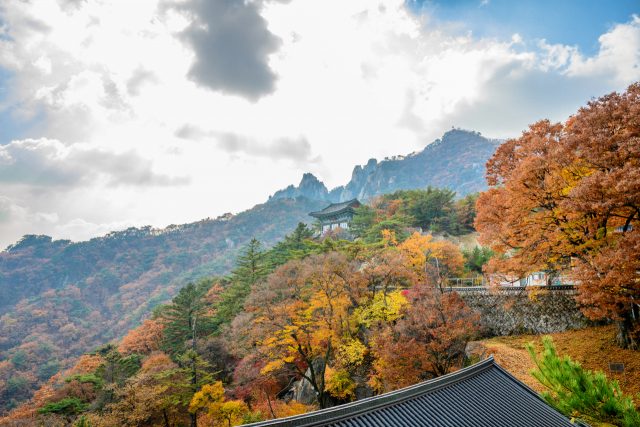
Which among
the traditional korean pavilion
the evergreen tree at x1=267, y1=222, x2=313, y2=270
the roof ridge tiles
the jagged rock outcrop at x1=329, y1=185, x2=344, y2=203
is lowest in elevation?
the roof ridge tiles

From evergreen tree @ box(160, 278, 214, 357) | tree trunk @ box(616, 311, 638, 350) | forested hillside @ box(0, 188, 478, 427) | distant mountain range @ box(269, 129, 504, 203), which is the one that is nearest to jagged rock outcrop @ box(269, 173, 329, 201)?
distant mountain range @ box(269, 129, 504, 203)

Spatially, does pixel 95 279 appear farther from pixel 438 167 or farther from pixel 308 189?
pixel 438 167

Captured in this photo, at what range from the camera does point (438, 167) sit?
106625 millimetres

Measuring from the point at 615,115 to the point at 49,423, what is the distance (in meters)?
30.0

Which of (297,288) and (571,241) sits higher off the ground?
(571,241)

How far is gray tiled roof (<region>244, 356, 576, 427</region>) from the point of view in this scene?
645cm

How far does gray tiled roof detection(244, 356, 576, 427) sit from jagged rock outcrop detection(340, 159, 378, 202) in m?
113

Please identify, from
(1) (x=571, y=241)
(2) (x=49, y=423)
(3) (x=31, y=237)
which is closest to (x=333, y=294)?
(1) (x=571, y=241)

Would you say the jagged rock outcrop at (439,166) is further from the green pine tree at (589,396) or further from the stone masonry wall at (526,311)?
the green pine tree at (589,396)

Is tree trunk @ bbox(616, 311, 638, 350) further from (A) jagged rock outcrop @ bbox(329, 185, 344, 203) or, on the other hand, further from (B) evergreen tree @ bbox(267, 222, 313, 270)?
(A) jagged rock outcrop @ bbox(329, 185, 344, 203)

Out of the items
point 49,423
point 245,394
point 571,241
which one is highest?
point 571,241

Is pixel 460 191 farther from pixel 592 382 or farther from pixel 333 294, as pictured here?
pixel 592 382

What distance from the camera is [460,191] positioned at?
9025 centimetres

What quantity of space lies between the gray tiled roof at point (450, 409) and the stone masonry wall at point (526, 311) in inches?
247
